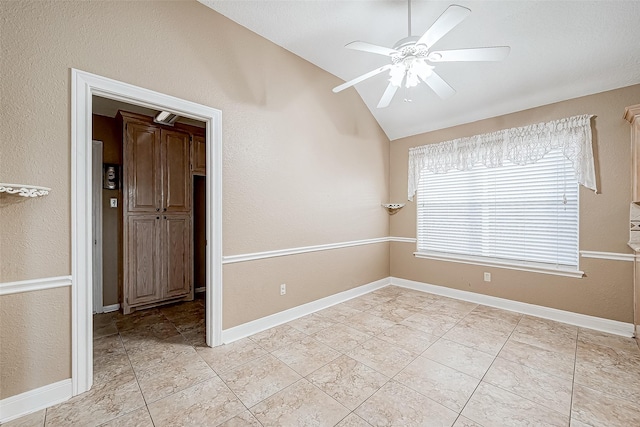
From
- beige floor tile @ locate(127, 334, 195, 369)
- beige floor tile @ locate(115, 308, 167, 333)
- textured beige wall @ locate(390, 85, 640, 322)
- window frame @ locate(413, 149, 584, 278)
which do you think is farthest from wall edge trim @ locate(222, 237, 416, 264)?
textured beige wall @ locate(390, 85, 640, 322)

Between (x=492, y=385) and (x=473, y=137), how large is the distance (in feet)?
10.1

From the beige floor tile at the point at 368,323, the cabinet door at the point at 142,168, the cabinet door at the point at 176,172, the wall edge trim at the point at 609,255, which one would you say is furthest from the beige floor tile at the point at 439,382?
the cabinet door at the point at 142,168

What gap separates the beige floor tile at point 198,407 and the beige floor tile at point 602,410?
2.17m

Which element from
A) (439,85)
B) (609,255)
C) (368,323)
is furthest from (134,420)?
(609,255)

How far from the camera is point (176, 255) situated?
Result: 371cm

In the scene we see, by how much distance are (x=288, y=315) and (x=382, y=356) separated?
119 centimetres

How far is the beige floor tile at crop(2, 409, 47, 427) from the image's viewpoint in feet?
5.24

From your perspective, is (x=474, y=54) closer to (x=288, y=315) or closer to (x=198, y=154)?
(x=288, y=315)

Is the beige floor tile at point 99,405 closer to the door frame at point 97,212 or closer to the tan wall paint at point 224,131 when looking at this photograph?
the tan wall paint at point 224,131

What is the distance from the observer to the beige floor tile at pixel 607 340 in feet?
8.28

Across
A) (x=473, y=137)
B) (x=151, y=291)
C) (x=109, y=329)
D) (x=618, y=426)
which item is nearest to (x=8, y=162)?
(x=109, y=329)

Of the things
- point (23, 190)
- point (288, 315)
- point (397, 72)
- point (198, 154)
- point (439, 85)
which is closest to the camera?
point (23, 190)

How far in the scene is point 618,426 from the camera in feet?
5.25

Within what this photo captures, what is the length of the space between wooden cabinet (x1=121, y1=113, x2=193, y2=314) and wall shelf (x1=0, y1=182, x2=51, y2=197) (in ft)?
5.83
